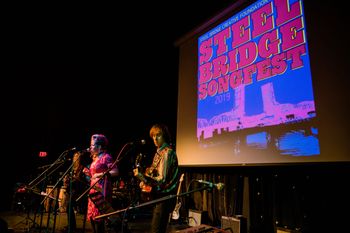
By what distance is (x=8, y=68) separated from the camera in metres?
7.84

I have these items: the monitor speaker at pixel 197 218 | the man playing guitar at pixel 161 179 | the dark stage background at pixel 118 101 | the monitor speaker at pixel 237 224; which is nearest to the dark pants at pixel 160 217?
the man playing guitar at pixel 161 179

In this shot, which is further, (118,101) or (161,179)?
(118,101)

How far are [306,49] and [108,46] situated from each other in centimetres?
577

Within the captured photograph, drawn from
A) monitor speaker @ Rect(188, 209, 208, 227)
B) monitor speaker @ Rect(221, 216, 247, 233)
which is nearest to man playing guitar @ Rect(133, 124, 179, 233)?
monitor speaker @ Rect(221, 216, 247, 233)

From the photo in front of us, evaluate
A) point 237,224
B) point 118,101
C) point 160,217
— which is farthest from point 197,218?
point 118,101

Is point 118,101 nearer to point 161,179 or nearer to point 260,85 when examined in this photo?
point 260,85

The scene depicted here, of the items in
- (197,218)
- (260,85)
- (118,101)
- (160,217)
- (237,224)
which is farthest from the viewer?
(118,101)

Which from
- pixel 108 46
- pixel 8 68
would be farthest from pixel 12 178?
pixel 108 46

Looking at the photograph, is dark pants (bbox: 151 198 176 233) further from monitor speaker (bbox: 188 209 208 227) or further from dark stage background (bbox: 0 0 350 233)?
monitor speaker (bbox: 188 209 208 227)

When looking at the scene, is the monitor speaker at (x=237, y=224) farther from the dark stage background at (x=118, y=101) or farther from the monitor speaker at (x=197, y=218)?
the monitor speaker at (x=197, y=218)

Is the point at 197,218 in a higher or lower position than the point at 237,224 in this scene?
lower

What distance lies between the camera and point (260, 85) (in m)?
4.88

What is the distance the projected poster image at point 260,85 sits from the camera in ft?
14.0

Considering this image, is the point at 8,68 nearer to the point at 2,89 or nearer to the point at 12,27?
the point at 2,89
